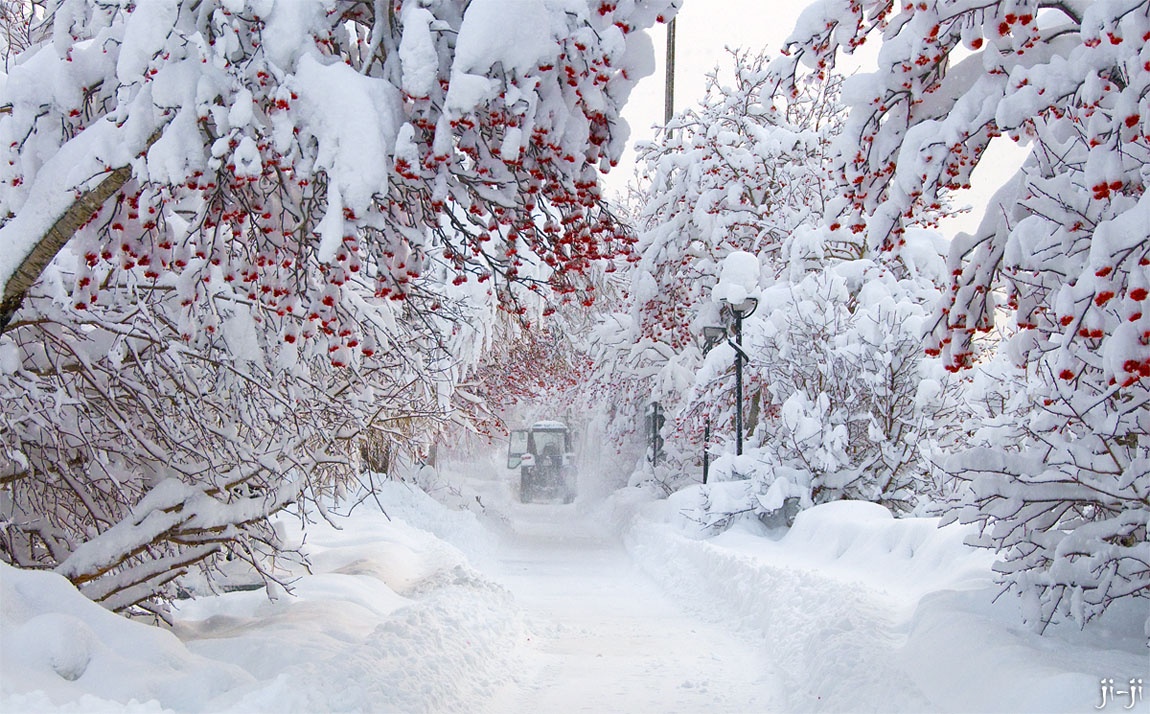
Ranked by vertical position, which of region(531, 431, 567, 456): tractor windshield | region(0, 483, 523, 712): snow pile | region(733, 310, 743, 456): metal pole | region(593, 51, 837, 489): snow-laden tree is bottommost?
region(0, 483, 523, 712): snow pile

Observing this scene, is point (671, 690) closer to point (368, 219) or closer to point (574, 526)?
point (368, 219)

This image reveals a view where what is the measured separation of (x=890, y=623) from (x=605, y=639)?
3369 mm

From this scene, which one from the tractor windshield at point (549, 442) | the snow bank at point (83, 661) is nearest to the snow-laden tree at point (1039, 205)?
the snow bank at point (83, 661)

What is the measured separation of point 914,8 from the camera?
181 inches

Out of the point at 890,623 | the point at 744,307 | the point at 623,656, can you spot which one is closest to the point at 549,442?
the point at 744,307

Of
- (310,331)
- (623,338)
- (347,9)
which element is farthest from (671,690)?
(623,338)

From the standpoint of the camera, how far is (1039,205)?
441 centimetres

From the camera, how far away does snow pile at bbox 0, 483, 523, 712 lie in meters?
4.27

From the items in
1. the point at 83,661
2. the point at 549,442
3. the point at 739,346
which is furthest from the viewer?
the point at 549,442

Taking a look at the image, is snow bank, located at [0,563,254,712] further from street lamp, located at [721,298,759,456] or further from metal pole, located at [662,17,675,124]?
metal pole, located at [662,17,675,124]

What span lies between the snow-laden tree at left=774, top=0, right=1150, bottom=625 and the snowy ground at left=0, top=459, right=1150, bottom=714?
616mm

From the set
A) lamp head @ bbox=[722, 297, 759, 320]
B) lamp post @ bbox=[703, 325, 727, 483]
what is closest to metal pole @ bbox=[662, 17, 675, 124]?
lamp post @ bbox=[703, 325, 727, 483]

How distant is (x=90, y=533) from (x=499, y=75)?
548cm

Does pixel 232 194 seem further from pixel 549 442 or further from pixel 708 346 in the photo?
pixel 549 442
